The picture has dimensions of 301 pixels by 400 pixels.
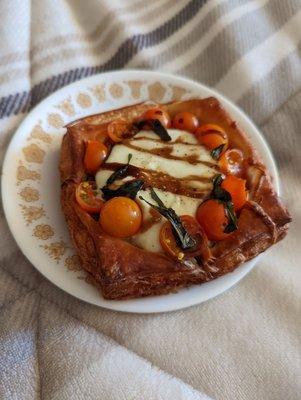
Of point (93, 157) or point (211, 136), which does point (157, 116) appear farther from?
point (93, 157)

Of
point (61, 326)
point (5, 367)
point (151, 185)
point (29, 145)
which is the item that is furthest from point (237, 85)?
point (5, 367)

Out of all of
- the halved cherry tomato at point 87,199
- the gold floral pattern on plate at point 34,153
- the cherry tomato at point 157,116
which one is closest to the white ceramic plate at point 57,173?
the gold floral pattern on plate at point 34,153

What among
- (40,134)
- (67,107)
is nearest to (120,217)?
(40,134)

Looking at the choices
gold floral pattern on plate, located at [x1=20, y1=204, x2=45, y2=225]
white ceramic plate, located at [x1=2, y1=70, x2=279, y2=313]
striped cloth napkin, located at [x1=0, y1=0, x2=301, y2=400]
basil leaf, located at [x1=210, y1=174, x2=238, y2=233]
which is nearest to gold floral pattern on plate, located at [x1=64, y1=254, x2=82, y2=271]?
white ceramic plate, located at [x1=2, y1=70, x2=279, y2=313]

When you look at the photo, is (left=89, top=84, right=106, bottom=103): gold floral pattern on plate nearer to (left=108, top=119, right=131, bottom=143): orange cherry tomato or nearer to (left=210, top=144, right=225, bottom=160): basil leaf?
(left=108, top=119, right=131, bottom=143): orange cherry tomato

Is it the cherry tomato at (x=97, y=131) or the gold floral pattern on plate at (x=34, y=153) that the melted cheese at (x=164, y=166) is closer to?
the cherry tomato at (x=97, y=131)

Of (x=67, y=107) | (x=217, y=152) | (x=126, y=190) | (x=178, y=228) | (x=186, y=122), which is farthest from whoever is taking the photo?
(x=67, y=107)
